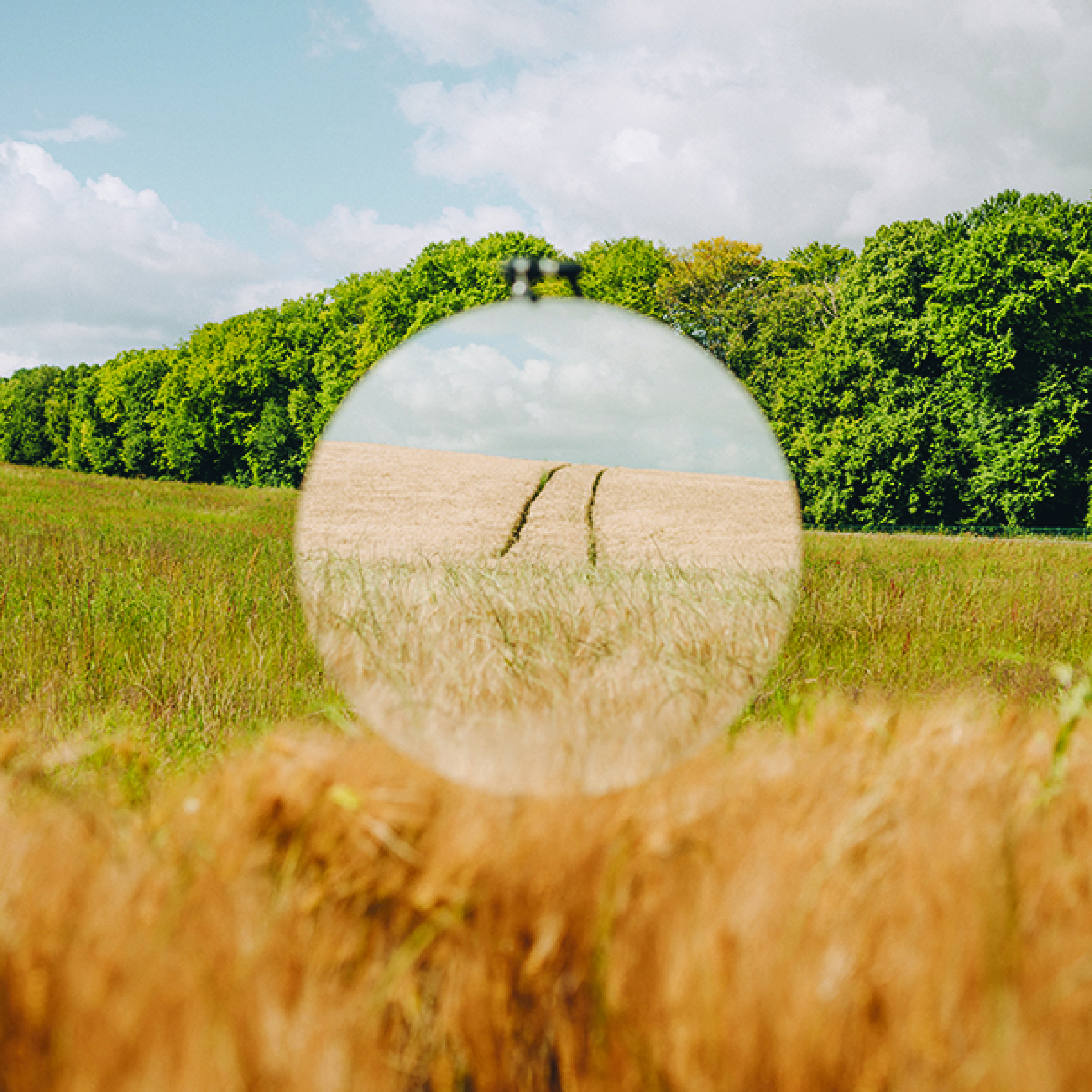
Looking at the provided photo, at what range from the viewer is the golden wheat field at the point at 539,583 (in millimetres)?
2629

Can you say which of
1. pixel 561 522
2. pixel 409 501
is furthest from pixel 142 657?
pixel 561 522

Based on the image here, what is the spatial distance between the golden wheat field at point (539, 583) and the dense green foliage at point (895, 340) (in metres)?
20.4

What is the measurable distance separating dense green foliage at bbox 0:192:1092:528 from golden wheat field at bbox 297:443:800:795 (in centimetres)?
2043

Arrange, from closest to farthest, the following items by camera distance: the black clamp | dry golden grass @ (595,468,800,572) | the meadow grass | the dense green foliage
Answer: the black clamp → the meadow grass → dry golden grass @ (595,468,800,572) → the dense green foliage

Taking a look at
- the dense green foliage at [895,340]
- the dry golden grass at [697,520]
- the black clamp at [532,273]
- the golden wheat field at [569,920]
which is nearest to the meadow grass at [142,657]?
the golden wheat field at [569,920]

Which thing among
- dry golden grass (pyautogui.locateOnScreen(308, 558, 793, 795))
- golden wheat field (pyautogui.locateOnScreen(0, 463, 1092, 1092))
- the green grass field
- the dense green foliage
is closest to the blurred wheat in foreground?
golden wheat field (pyautogui.locateOnScreen(0, 463, 1092, 1092))

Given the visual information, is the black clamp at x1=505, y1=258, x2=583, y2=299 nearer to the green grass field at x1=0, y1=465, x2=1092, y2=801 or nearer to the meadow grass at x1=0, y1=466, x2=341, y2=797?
the green grass field at x1=0, y1=465, x2=1092, y2=801

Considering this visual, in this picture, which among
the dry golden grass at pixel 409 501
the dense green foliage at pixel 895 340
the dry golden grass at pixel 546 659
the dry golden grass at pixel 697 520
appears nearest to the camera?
the dry golden grass at pixel 546 659

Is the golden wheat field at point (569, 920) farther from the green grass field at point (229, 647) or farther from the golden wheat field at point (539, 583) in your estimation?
the golden wheat field at point (539, 583)

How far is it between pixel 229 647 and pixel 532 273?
3.95 metres

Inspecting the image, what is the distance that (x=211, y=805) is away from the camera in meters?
1.37

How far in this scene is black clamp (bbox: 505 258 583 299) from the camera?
8.57 ft

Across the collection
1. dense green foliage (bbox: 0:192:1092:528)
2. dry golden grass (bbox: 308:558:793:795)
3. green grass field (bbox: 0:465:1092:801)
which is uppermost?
dense green foliage (bbox: 0:192:1092:528)

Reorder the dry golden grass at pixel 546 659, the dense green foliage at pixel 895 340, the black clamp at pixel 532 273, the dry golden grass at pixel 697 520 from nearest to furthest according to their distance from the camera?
the dry golden grass at pixel 546 659 < the black clamp at pixel 532 273 < the dry golden grass at pixel 697 520 < the dense green foliage at pixel 895 340
